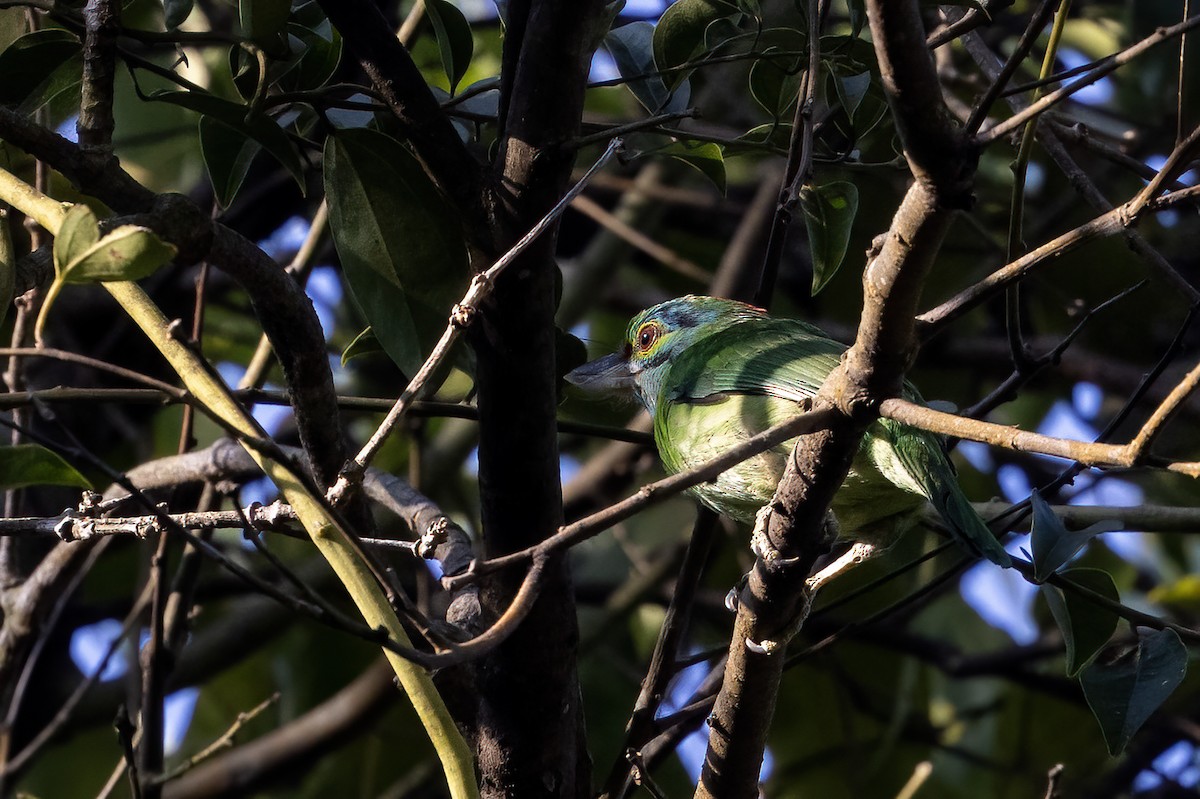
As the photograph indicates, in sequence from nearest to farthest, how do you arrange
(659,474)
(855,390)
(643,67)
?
(855,390)
(643,67)
(659,474)

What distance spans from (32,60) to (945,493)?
1738 mm

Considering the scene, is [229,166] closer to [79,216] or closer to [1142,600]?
[79,216]

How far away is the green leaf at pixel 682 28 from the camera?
2.32m

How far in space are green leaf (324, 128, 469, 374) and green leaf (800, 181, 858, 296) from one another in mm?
651

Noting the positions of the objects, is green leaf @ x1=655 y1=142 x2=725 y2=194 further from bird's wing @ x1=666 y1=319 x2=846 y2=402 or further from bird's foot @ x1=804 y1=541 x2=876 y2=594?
bird's foot @ x1=804 y1=541 x2=876 y2=594

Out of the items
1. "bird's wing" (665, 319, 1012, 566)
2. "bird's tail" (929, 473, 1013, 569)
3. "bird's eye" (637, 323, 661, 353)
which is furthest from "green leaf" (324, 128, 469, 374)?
"bird's eye" (637, 323, 661, 353)

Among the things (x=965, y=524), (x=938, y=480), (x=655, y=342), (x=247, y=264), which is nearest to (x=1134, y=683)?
(x=965, y=524)

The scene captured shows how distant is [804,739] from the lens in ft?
15.9

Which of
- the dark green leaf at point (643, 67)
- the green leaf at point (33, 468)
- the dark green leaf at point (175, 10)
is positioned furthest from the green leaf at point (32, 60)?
the dark green leaf at point (643, 67)


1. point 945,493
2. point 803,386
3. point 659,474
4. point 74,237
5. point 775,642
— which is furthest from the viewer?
point 659,474

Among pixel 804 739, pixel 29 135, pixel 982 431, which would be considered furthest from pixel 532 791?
pixel 804 739

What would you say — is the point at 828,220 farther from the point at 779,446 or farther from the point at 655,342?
the point at 655,342

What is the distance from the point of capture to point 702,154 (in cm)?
225

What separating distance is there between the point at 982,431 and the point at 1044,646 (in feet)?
12.2
